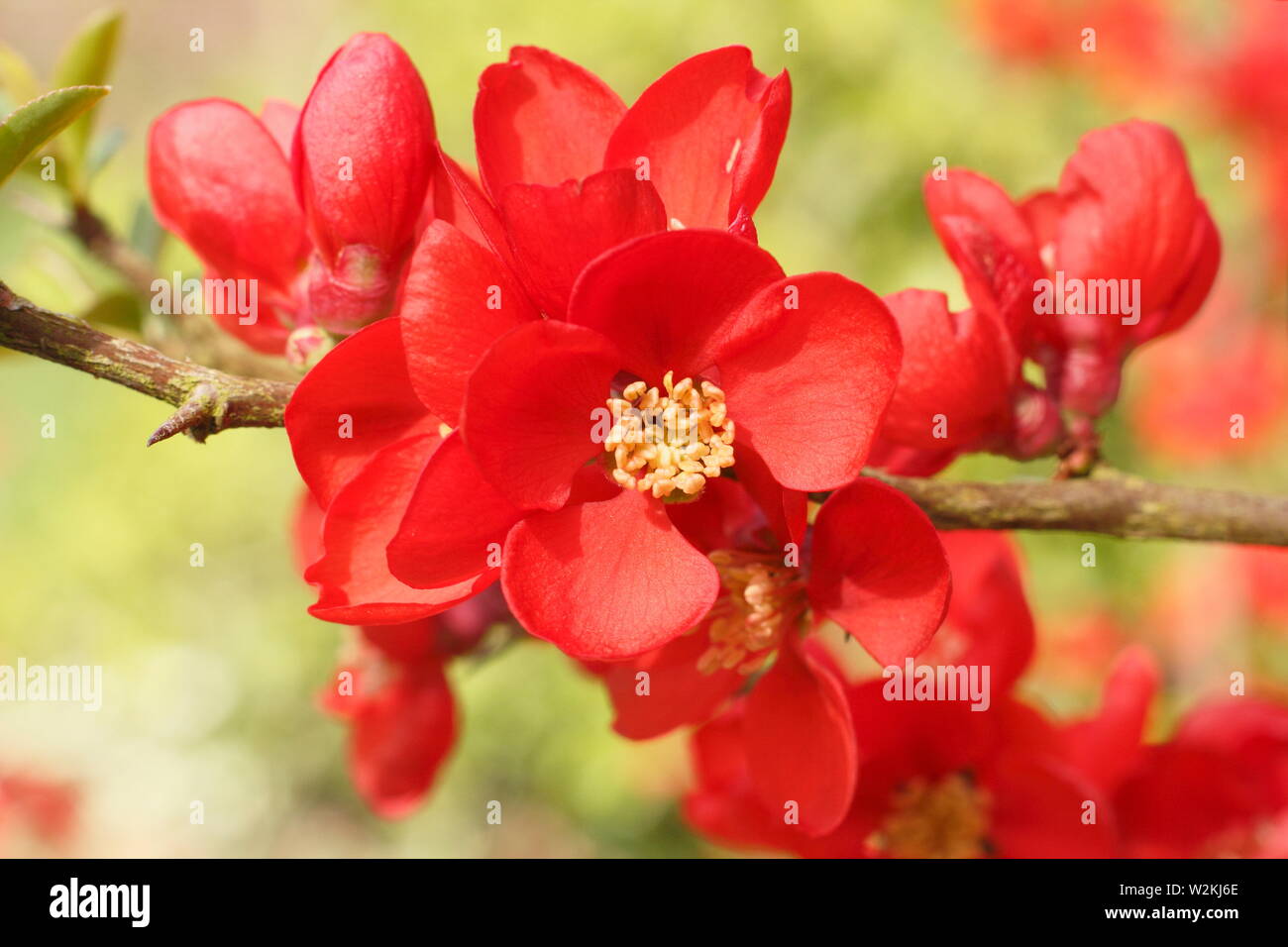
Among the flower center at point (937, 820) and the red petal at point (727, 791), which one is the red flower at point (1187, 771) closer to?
the flower center at point (937, 820)

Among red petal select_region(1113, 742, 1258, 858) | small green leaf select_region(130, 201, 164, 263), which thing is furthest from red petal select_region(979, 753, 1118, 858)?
small green leaf select_region(130, 201, 164, 263)

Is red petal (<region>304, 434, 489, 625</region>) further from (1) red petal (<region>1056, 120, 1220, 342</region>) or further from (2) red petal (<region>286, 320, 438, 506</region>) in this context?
(1) red petal (<region>1056, 120, 1220, 342</region>)

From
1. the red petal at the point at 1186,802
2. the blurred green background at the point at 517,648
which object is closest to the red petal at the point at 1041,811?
the red petal at the point at 1186,802

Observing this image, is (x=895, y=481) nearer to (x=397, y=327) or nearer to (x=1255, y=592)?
(x=397, y=327)

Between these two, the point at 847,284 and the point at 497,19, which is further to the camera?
the point at 497,19

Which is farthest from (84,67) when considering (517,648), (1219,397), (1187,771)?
(1219,397)
